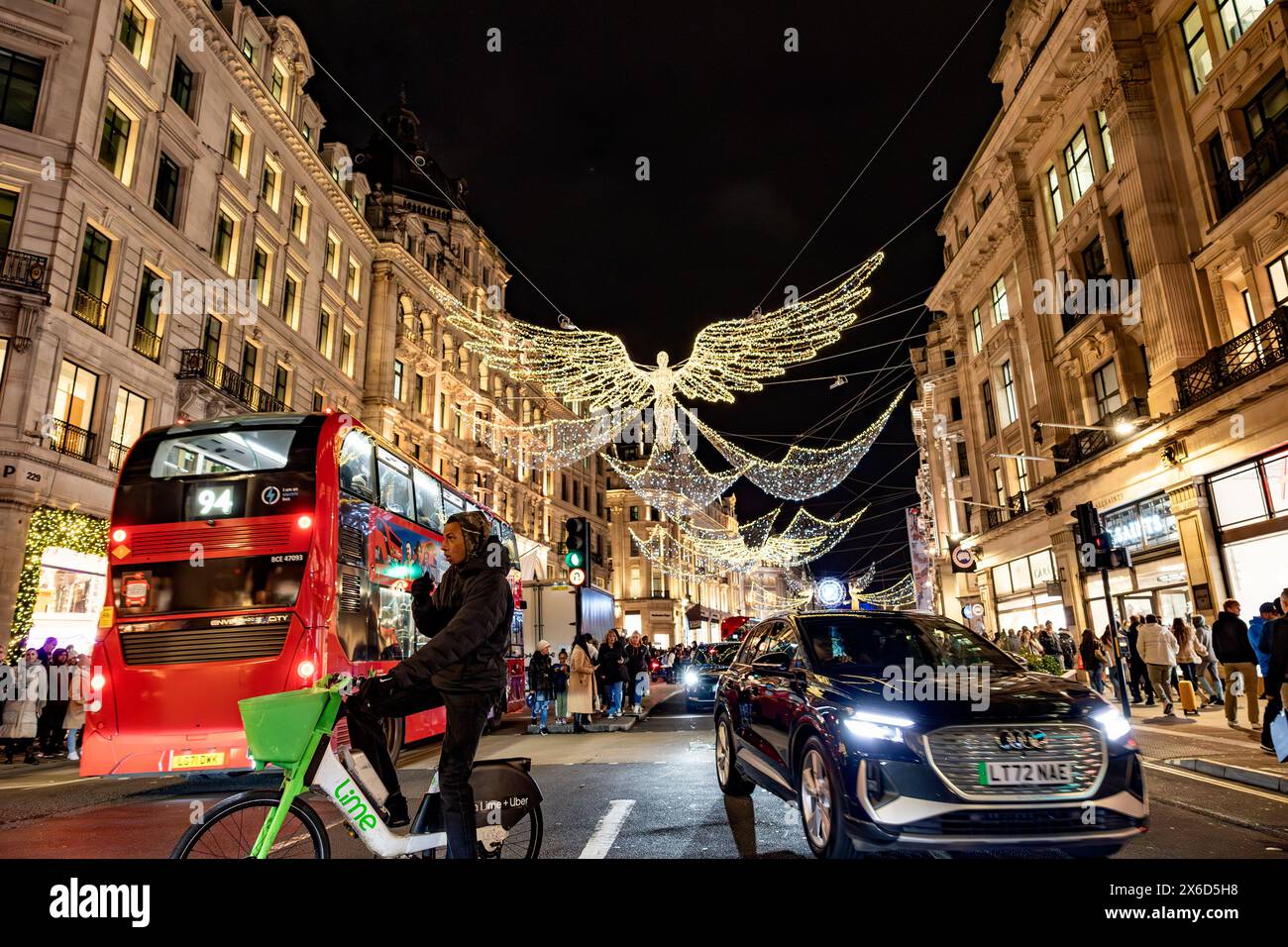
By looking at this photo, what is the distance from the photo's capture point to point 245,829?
3.55 meters

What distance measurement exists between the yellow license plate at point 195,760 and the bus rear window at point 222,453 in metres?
3.07

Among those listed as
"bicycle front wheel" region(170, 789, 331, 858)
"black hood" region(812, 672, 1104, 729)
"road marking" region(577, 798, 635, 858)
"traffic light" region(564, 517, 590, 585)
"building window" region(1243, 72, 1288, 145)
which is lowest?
"road marking" region(577, 798, 635, 858)

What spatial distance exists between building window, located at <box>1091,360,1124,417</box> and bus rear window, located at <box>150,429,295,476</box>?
2202cm

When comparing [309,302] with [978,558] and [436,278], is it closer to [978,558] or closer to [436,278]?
[436,278]

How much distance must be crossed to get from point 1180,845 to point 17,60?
2655 centimetres

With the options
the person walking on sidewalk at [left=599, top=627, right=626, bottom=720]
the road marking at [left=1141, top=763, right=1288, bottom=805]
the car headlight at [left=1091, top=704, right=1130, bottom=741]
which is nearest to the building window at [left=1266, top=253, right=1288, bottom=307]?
the road marking at [left=1141, top=763, right=1288, bottom=805]

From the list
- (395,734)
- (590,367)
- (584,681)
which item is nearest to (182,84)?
(590,367)

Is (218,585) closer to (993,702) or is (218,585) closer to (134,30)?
(993,702)

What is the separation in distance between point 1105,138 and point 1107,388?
741cm

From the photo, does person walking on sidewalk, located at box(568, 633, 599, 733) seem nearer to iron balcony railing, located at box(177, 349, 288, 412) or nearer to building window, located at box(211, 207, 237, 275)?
iron balcony railing, located at box(177, 349, 288, 412)

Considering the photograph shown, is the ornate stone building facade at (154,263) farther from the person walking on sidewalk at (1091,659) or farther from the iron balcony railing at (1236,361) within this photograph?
the iron balcony railing at (1236,361)

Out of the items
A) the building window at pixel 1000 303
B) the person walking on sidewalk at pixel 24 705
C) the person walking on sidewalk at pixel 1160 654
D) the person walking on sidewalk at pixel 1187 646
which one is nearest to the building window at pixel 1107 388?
the building window at pixel 1000 303

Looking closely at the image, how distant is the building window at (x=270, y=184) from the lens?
1087 inches

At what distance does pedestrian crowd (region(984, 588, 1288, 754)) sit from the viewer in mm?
8945
